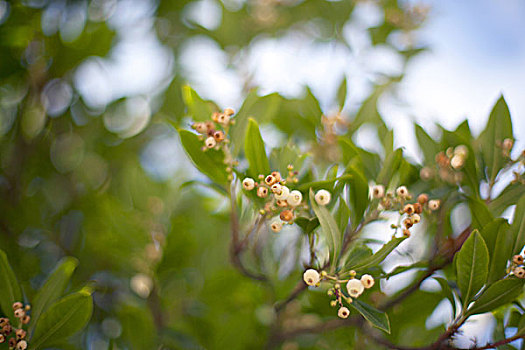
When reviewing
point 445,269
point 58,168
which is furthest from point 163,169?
A: point 445,269

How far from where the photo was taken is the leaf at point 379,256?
2.07 feet

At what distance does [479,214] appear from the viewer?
2.43ft

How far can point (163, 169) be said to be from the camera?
1.48 m

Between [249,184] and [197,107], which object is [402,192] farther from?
[197,107]

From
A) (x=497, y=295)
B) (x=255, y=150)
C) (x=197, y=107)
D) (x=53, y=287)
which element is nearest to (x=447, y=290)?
(x=497, y=295)

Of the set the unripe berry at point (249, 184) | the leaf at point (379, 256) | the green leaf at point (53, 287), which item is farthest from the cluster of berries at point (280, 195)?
the green leaf at point (53, 287)

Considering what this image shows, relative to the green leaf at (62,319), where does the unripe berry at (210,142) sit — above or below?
above

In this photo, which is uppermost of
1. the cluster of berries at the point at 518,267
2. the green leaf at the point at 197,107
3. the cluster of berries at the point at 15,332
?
the green leaf at the point at 197,107

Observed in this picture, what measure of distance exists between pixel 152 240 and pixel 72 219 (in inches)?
14.4

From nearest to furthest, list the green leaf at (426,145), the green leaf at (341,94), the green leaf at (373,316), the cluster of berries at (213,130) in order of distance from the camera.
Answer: the green leaf at (373,316) < the cluster of berries at (213,130) < the green leaf at (426,145) < the green leaf at (341,94)

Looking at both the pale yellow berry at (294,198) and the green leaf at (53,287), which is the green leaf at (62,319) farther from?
the pale yellow berry at (294,198)

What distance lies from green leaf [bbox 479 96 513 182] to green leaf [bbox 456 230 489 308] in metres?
0.21

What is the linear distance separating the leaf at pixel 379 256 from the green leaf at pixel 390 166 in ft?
0.53

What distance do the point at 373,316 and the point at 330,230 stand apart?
0.13 meters
